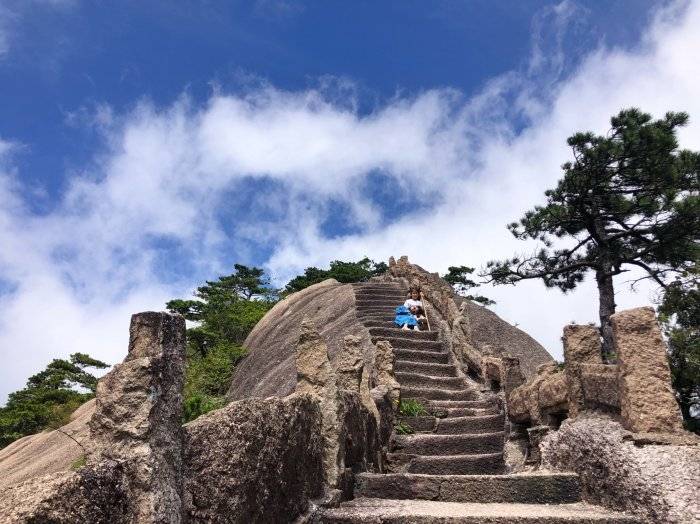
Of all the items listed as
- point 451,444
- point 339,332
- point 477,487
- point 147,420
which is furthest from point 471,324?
point 147,420

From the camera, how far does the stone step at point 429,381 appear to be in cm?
1084

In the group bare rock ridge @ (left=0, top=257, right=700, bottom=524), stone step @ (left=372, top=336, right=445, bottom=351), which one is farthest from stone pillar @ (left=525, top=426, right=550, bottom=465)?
stone step @ (left=372, top=336, right=445, bottom=351)

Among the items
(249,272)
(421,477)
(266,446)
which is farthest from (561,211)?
(249,272)

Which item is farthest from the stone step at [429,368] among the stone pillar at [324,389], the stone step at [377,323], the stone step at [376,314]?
the stone pillar at [324,389]

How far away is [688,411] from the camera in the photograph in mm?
7473

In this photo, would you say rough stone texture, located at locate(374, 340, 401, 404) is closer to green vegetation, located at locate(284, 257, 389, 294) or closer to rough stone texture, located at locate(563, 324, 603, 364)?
rough stone texture, located at locate(563, 324, 603, 364)

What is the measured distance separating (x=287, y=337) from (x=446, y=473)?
10296 millimetres

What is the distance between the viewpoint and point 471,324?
17.0 metres

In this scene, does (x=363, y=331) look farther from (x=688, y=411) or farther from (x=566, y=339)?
(x=566, y=339)

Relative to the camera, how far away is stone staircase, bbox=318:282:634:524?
3869 millimetres

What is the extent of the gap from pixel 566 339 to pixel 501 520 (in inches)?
83.1

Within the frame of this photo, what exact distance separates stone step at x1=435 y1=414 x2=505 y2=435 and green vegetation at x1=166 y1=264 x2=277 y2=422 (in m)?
3.78

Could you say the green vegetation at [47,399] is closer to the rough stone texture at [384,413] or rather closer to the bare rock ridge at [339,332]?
the bare rock ridge at [339,332]

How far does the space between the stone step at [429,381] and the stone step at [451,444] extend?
2751mm
